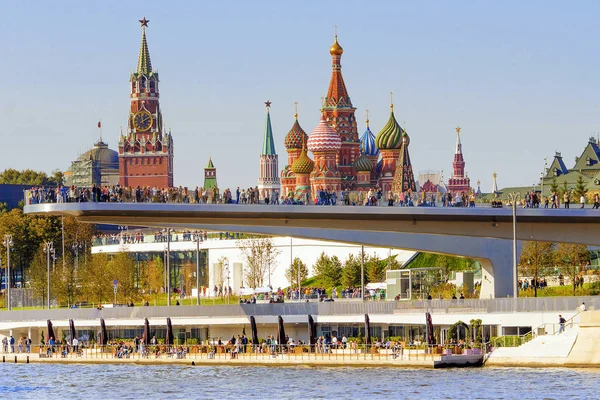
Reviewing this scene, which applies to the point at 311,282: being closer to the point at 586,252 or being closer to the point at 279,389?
the point at 586,252

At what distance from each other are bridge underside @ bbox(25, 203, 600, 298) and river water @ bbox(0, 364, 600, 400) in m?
9.31

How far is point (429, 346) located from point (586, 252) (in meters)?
38.8

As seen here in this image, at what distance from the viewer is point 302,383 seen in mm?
65375

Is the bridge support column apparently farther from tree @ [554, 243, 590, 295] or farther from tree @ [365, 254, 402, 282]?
tree @ [365, 254, 402, 282]

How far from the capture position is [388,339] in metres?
80.7

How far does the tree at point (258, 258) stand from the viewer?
130 metres

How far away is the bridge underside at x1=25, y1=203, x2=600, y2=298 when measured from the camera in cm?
8106

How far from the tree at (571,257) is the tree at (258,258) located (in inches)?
1083

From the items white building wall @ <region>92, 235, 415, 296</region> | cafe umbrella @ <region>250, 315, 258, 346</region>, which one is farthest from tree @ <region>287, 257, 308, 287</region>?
cafe umbrella @ <region>250, 315, 258, 346</region>

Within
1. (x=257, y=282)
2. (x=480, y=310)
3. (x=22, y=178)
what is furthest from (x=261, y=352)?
(x=22, y=178)

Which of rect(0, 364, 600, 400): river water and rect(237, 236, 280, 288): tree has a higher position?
rect(237, 236, 280, 288): tree

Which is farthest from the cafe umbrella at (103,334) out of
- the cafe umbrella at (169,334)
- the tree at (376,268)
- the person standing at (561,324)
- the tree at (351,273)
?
the tree at (376,268)

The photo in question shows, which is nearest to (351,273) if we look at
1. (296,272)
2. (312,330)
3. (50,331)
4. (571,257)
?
(296,272)

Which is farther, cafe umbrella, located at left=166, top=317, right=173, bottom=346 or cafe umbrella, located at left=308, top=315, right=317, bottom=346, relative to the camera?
cafe umbrella, located at left=166, top=317, right=173, bottom=346
